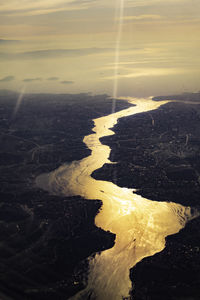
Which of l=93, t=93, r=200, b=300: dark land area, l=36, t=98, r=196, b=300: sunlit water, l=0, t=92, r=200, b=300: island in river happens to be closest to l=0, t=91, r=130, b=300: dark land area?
l=0, t=92, r=200, b=300: island in river

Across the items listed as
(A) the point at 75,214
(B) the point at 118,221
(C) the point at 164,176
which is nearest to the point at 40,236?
(A) the point at 75,214

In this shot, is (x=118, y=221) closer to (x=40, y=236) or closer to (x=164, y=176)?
(x=40, y=236)

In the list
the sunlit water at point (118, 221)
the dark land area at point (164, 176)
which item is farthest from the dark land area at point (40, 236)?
the dark land area at point (164, 176)

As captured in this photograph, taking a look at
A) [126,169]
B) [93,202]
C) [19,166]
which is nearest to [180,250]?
[93,202]

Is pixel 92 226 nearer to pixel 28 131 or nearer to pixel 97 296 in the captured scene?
pixel 97 296

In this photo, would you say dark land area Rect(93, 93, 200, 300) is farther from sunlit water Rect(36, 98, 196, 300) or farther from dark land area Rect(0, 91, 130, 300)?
dark land area Rect(0, 91, 130, 300)

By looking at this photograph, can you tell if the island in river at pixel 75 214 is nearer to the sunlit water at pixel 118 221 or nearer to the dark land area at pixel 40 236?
the dark land area at pixel 40 236
